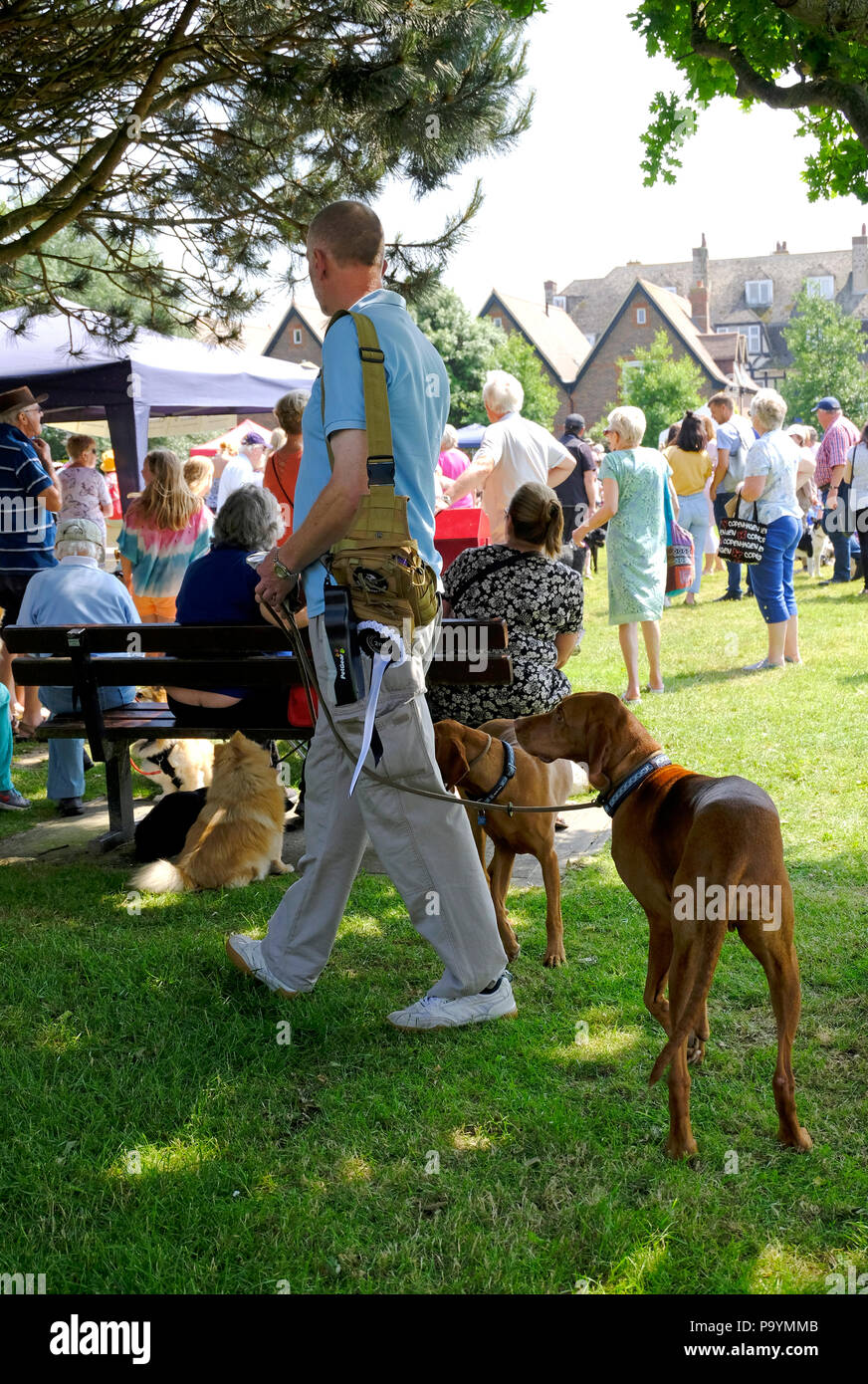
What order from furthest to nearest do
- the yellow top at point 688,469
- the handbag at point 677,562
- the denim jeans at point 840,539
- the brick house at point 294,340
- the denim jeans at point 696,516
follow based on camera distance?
the brick house at point 294,340
the denim jeans at point 840,539
the denim jeans at point 696,516
the yellow top at point 688,469
the handbag at point 677,562

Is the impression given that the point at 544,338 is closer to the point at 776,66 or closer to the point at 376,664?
the point at 776,66

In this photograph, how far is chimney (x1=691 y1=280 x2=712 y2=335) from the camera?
235 ft

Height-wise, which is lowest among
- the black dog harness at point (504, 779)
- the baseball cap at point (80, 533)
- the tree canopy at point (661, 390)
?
the black dog harness at point (504, 779)

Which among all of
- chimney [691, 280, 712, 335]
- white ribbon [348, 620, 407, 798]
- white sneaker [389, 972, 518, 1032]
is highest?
chimney [691, 280, 712, 335]

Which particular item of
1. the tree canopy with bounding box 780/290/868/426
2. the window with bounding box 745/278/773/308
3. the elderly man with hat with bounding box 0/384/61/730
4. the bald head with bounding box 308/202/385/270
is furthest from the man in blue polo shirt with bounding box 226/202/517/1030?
the window with bounding box 745/278/773/308

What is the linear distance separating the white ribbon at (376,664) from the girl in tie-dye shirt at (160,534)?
3.92m

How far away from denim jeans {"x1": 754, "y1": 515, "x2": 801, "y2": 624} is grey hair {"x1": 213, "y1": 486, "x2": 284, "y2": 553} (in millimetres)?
5091

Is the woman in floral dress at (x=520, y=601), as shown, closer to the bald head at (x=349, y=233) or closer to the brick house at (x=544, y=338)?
the bald head at (x=349, y=233)

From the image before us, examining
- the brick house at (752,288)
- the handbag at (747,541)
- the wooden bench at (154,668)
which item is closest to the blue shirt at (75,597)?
the wooden bench at (154,668)

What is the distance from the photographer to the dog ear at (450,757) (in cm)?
418

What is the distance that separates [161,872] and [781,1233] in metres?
3.17

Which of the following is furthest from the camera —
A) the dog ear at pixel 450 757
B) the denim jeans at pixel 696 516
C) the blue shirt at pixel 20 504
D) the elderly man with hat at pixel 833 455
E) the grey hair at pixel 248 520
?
the elderly man with hat at pixel 833 455

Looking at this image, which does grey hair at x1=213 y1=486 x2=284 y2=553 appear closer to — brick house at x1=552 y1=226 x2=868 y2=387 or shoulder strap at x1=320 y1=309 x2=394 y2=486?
shoulder strap at x1=320 y1=309 x2=394 y2=486
